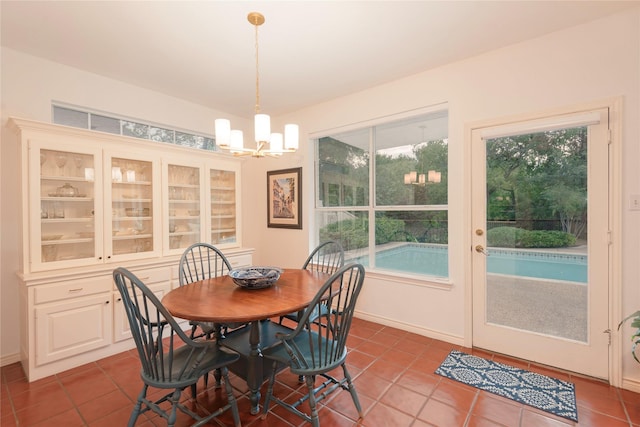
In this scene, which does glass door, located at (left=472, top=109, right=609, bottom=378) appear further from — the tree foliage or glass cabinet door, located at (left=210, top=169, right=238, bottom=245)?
glass cabinet door, located at (left=210, top=169, right=238, bottom=245)

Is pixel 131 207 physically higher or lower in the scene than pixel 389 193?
lower

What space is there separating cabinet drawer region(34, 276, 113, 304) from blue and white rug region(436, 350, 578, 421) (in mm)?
2981

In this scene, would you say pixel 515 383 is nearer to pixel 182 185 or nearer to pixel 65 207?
pixel 182 185

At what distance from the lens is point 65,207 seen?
8.86ft

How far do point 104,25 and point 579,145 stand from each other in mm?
3831

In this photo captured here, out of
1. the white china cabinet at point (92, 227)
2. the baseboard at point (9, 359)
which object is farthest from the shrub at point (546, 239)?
the baseboard at point (9, 359)

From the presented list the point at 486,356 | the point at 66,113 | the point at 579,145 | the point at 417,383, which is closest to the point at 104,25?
the point at 66,113

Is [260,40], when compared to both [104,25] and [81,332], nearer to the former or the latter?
[104,25]

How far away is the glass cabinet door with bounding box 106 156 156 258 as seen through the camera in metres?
2.94

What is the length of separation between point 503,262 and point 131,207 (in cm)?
371

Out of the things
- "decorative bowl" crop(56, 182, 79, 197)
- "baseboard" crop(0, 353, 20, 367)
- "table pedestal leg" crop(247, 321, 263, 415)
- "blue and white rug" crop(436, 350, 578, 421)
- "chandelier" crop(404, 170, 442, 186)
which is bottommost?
"blue and white rug" crop(436, 350, 578, 421)

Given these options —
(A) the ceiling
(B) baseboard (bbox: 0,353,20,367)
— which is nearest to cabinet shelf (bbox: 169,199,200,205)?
(A) the ceiling

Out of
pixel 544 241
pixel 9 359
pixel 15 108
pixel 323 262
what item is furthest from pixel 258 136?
pixel 9 359

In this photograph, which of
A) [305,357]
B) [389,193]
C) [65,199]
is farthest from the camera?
[389,193]
